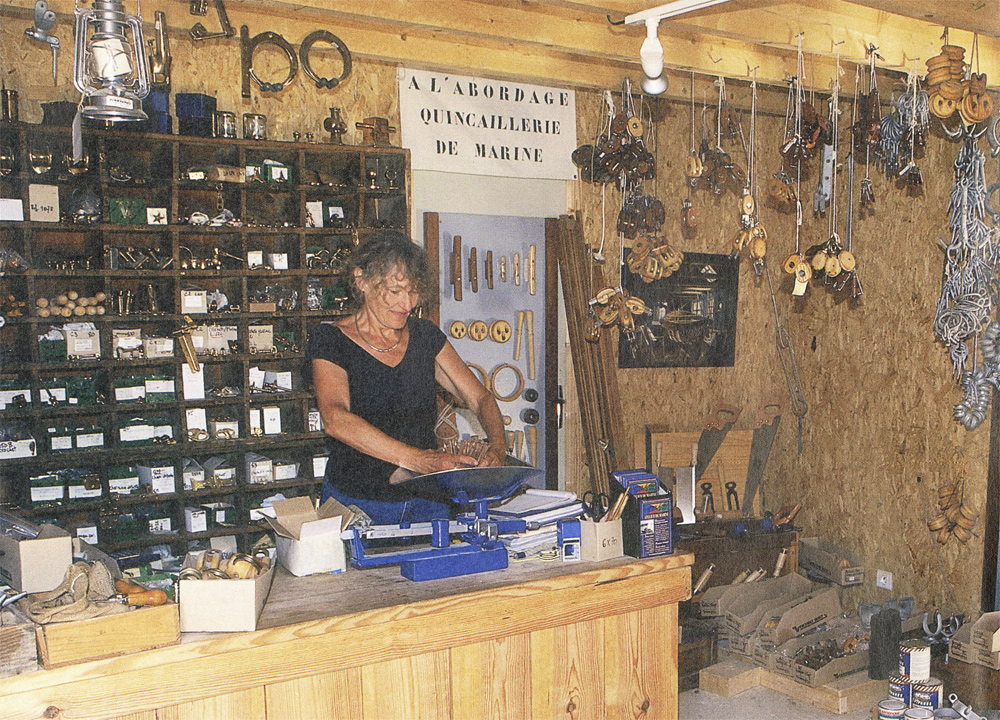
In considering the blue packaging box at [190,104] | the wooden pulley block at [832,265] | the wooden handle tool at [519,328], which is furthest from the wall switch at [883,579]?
the blue packaging box at [190,104]

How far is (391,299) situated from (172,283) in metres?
1.21

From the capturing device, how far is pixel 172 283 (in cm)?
417

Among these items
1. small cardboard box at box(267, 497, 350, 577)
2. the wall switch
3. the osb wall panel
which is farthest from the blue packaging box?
the wall switch

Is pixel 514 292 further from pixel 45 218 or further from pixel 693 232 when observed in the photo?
pixel 45 218

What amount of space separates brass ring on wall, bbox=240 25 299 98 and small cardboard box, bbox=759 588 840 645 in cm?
327

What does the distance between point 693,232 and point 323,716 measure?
4.13m

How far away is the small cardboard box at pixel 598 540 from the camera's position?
105 inches

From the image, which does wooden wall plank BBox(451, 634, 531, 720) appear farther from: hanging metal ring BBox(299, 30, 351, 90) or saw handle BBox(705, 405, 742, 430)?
saw handle BBox(705, 405, 742, 430)

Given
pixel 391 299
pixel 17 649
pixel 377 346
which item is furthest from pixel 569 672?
pixel 391 299

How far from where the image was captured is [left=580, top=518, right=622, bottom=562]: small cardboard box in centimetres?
266

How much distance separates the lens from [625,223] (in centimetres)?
483

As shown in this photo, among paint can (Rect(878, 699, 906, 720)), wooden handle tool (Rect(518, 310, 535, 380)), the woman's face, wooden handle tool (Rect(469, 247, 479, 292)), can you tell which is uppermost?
wooden handle tool (Rect(469, 247, 479, 292))

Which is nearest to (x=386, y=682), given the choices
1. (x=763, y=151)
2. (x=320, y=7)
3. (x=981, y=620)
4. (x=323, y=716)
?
(x=323, y=716)

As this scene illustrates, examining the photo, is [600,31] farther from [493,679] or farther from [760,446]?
[493,679]
